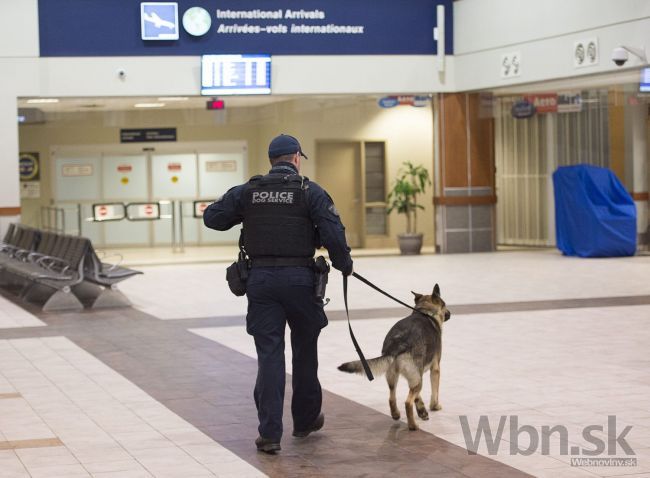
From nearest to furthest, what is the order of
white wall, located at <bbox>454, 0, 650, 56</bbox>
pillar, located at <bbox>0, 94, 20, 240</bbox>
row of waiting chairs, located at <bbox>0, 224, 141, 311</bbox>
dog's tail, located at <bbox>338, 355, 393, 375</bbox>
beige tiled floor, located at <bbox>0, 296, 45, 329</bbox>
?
dog's tail, located at <bbox>338, 355, 393, 375</bbox>, beige tiled floor, located at <bbox>0, 296, 45, 329</bbox>, row of waiting chairs, located at <bbox>0, 224, 141, 311</bbox>, white wall, located at <bbox>454, 0, 650, 56</bbox>, pillar, located at <bbox>0, 94, 20, 240</bbox>

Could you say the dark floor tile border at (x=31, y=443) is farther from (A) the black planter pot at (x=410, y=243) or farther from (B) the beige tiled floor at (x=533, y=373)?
(A) the black planter pot at (x=410, y=243)

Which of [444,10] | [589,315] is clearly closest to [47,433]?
[589,315]

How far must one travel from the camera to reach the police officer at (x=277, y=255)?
6.39m

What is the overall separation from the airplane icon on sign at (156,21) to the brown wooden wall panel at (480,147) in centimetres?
574

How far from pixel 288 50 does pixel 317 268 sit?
52.2 feet

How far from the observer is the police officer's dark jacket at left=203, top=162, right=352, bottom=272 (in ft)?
21.0

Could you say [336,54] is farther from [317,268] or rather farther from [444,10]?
[317,268]

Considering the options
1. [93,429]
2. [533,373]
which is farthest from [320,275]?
[533,373]

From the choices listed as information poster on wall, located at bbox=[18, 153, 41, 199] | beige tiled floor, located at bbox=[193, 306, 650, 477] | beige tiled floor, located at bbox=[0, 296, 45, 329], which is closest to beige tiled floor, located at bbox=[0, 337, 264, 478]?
beige tiled floor, located at bbox=[193, 306, 650, 477]

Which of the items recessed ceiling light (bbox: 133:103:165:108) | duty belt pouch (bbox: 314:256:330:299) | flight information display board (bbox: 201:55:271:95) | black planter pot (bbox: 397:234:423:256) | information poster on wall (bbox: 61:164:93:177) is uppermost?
flight information display board (bbox: 201:55:271:95)

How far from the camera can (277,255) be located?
6.45m

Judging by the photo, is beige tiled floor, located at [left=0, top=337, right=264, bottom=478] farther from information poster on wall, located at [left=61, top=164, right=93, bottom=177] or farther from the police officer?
information poster on wall, located at [left=61, top=164, right=93, bottom=177]

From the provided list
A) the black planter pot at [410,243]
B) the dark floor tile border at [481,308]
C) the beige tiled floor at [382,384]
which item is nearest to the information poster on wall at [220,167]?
the black planter pot at [410,243]

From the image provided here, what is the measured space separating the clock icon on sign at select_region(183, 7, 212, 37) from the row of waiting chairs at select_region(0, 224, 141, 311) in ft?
18.0
